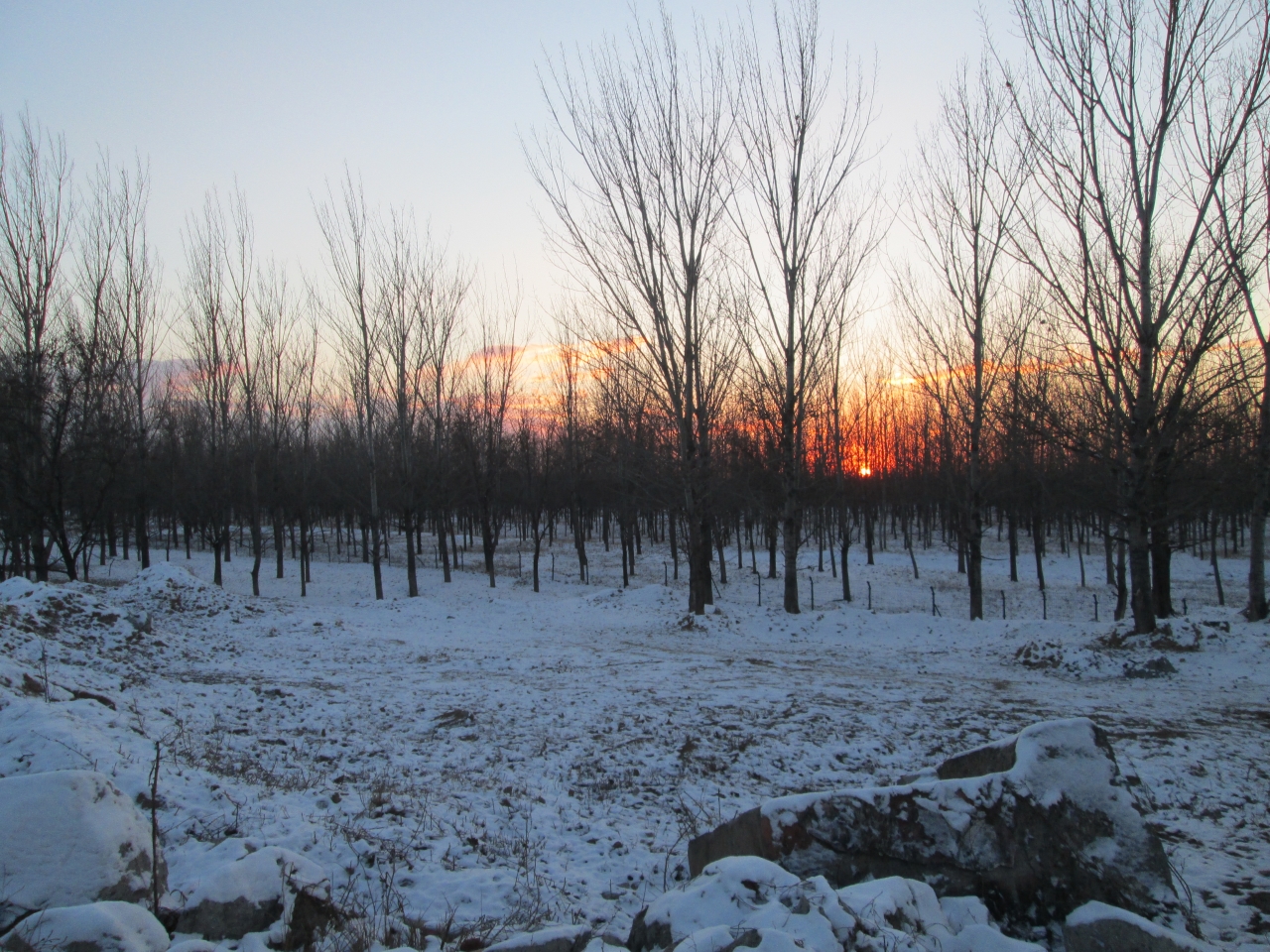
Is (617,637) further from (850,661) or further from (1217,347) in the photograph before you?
(1217,347)

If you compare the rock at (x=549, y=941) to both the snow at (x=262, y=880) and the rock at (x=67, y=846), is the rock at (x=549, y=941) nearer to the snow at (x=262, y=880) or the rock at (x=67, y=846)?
the snow at (x=262, y=880)

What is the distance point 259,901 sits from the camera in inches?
132

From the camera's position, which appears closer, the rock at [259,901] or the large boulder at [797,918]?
the large boulder at [797,918]

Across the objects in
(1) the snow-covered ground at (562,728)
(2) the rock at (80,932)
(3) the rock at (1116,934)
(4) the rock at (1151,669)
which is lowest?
(4) the rock at (1151,669)

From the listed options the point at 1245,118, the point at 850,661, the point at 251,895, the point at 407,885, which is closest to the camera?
the point at 251,895

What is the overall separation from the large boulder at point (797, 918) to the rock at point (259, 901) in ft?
5.05

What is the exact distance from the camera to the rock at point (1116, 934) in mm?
3104

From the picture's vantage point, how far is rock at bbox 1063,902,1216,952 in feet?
10.2

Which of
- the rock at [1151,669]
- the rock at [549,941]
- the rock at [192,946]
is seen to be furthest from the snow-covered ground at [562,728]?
the rock at [192,946]

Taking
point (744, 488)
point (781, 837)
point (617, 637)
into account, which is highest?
point (744, 488)

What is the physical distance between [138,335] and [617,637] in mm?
21444

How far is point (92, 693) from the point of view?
23.2ft

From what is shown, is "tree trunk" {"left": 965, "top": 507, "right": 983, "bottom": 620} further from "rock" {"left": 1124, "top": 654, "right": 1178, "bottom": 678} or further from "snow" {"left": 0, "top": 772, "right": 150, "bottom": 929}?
"snow" {"left": 0, "top": 772, "right": 150, "bottom": 929}

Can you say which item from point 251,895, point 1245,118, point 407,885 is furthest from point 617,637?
point 1245,118
